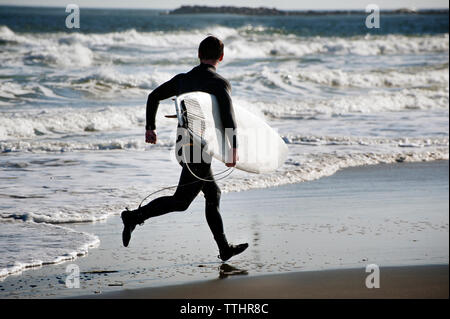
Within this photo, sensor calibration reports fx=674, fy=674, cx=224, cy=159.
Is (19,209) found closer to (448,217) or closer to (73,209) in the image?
(73,209)

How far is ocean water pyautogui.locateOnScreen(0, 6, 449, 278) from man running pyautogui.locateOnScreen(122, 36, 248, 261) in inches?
31.1

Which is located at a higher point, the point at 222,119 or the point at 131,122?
the point at 222,119

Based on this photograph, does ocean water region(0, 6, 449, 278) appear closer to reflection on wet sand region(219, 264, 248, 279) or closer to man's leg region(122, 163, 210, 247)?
man's leg region(122, 163, 210, 247)

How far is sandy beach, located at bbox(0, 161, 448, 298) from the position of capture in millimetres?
3975

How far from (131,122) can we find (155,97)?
795cm

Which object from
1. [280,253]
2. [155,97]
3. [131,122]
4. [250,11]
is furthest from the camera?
[250,11]

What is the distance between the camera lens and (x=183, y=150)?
425 cm

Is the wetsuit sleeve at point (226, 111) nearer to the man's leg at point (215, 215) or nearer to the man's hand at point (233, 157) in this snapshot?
the man's hand at point (233, 157)

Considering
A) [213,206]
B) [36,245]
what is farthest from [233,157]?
[36,245]

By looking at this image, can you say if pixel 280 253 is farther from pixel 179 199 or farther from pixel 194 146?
pixel 194 146

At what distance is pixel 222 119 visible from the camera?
417 centimetres

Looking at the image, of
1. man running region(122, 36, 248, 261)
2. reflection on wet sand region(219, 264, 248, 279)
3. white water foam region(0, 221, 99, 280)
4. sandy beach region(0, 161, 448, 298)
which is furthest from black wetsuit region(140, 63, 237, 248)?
white water foam region(0, 221, 99, 280)
